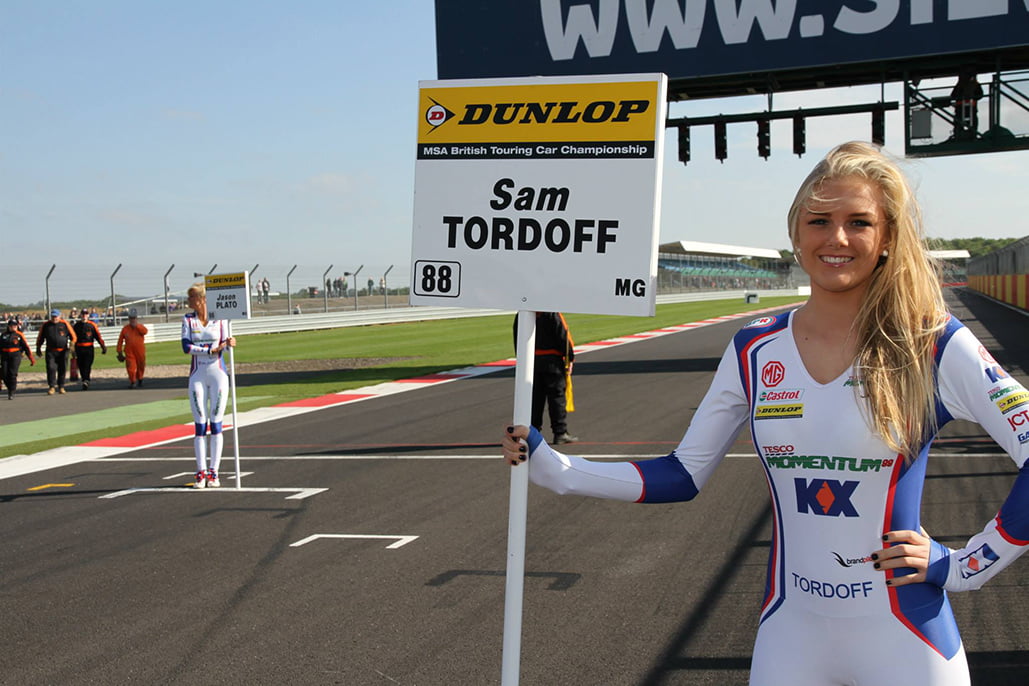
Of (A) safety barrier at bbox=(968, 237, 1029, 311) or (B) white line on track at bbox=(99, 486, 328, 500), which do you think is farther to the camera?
(A) safety barrier at bbox=(968, 237, 1029, 311)

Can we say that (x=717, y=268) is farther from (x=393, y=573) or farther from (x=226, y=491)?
(x=393, y=573)

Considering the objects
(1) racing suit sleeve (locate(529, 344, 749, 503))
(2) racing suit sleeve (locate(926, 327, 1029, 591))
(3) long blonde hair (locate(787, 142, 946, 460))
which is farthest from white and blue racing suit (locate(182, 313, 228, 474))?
(2) racing suit sleeve (locate(926, 327, 1029, 591))

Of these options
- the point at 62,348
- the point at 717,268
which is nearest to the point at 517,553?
the point at 62,348

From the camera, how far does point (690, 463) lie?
2525mm

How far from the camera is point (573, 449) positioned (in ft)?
35.0

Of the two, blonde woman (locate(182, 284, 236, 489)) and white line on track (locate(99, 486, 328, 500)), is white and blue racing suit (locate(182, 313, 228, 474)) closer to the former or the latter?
blonde woman (locate(182, 284, 236, 489))

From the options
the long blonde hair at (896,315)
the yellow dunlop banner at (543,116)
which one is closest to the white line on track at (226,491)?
the yellow dunlop banner at (543,116)

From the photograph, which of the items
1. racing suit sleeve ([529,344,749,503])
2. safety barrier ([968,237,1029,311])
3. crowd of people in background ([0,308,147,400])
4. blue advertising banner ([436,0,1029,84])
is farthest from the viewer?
safety barrier ([968,237,1029,311])

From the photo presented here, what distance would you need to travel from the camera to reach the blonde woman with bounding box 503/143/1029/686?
2135 millimetres

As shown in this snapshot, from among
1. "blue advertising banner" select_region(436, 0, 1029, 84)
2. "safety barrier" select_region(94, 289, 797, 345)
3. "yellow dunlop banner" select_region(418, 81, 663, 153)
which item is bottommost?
"safety barrier" select_region(94, 289, 797, 345)

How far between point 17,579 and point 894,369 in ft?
20.1

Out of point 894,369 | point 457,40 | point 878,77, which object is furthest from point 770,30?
point 894,369

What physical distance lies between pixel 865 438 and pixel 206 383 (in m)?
8.22

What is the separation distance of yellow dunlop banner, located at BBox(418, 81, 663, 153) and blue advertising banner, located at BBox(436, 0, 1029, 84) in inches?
609
